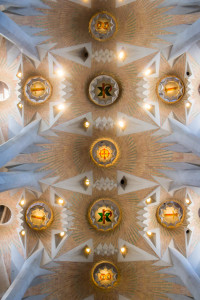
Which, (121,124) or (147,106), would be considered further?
(121,124)

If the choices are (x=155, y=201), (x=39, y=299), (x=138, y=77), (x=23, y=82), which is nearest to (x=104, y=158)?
(x=155, y=201)

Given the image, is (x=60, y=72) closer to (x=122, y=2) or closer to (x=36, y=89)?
(x=36, y=89)

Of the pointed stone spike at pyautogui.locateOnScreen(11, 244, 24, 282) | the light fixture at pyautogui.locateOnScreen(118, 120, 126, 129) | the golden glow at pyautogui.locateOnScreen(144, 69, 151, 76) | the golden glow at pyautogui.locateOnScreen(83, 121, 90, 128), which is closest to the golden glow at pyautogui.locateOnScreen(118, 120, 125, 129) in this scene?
the light fixture at pyautogui.locateOnScreen(118, 120, 126, 129)

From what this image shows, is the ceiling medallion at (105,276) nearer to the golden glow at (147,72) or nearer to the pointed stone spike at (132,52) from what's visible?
the golden glow at (147,72)

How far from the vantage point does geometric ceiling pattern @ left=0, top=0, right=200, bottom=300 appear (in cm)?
1031

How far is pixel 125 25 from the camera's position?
10516 millimetres

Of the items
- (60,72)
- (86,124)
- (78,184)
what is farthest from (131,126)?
(60,72)

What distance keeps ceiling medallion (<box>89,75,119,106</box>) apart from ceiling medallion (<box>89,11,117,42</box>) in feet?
4.80

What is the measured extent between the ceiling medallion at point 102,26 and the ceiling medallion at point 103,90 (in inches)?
57.6

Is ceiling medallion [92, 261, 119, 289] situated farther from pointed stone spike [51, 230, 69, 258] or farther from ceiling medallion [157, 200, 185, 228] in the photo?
ceiling medallion [157, 200, 185, 228]

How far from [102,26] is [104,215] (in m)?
7.13

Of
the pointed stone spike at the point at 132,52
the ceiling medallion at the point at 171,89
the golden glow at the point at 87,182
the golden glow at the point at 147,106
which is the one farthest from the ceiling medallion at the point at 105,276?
the pointed stone spike at the point at 132,52

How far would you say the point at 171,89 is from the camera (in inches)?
424

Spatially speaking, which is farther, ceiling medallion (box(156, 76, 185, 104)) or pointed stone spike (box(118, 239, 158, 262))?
pointed stone spike (box(118, 239, 158, 262))
